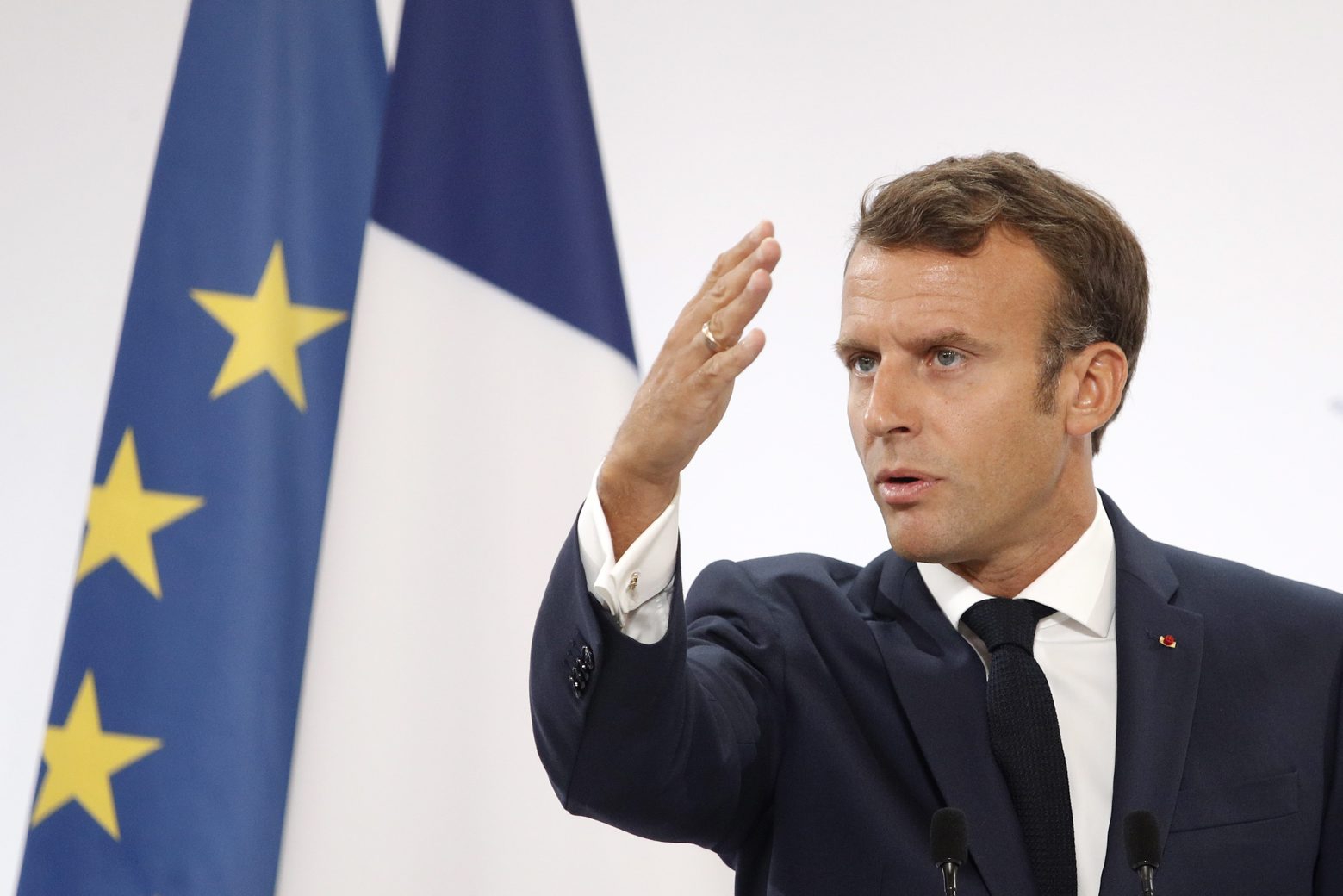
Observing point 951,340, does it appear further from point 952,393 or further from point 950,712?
point 950,712

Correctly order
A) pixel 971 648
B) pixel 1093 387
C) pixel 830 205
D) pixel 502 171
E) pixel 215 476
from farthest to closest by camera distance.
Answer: pixel 830 205 < pixel 502 171 < pixel 215 476 < pixel 1093 387 < pixel 971 648

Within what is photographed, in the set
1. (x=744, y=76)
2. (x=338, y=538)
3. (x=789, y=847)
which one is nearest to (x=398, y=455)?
(x=338, y=538)

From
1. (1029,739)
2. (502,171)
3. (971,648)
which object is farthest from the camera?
(502,171)

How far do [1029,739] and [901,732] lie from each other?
6.7 inches

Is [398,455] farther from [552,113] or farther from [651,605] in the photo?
[651,605]

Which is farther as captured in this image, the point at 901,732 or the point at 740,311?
the point at 901,732

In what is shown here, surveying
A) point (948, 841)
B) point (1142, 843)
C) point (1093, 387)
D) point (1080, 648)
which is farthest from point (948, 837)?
point (1093, 387)

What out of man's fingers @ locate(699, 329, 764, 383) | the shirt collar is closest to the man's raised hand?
man's fingers @ locate(699, 329, 764, 383)

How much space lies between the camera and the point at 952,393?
1.91m

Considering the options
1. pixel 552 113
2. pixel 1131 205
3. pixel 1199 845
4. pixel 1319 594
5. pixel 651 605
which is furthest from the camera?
pixel 1131 205

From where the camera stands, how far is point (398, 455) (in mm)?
2531

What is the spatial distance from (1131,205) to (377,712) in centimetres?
203

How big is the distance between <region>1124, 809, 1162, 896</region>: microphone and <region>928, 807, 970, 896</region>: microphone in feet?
0.59

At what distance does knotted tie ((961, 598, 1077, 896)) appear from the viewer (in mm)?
1747
